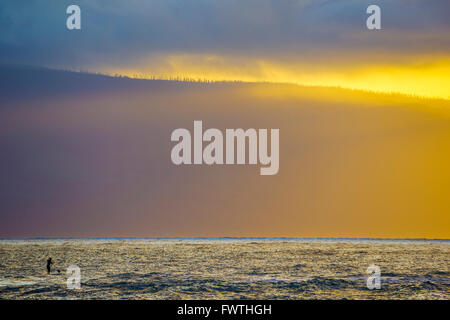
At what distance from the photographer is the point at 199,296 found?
136 ft

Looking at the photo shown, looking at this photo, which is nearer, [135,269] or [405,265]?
[135,269]

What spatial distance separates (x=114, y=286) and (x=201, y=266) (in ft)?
65.2

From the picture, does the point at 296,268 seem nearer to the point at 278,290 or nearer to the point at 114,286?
the point at 278,290

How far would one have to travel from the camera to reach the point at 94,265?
6694 centimetres
